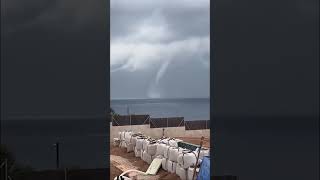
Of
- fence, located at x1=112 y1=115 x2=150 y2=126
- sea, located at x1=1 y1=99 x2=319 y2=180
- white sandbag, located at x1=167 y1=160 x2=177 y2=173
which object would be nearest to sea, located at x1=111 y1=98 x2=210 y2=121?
fence, located at x1=112 y1=115 x2=150 y2=126

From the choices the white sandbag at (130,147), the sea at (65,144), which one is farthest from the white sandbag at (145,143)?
the sea at (65,144)

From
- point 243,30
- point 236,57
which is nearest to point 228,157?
point 236,57

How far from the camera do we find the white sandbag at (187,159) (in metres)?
6.04

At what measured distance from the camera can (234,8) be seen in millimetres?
2541

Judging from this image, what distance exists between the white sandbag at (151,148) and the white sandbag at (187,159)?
1.29 meters

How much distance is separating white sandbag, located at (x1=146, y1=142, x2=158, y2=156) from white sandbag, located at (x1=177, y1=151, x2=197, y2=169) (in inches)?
50.7

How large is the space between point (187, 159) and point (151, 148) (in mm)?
1625

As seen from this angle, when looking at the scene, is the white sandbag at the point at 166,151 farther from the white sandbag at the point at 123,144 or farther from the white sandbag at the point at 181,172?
the white sandbag at the point at 123,144

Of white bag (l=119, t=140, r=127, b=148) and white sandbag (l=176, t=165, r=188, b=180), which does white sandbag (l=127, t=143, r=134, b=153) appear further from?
white sandbag (l=176, t=165, r=188, b=180)

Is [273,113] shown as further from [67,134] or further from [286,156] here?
[67,134]

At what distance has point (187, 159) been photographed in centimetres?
611

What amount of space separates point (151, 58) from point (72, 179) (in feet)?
16.2

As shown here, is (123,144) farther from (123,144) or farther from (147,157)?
(147,157)

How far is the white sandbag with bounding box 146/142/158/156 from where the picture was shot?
297 inches
